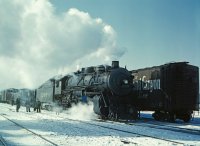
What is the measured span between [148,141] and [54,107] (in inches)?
790

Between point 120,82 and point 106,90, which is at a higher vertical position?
point 120,82

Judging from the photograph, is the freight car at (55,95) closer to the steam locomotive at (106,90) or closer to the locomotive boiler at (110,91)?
the steam locomotive at (106,90)

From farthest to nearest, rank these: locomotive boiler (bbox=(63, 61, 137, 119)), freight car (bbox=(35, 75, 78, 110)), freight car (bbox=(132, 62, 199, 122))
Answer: freight car (bbox=(35, 75, 78, 110))
locomotive boiler (bbox=(63, 61, 137, 119))
freight car (bbox=(132, 62, 199, 122))

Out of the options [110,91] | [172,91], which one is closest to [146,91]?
[172,91]

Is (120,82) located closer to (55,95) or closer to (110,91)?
(110,91)

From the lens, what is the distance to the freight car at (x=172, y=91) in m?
20.7

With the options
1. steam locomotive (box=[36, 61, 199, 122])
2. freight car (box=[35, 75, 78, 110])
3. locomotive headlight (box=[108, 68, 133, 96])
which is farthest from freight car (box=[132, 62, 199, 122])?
freight car (box=[35, 75, 78, 110])

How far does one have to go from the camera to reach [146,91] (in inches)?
871

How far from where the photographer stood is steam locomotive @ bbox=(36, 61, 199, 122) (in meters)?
20.8

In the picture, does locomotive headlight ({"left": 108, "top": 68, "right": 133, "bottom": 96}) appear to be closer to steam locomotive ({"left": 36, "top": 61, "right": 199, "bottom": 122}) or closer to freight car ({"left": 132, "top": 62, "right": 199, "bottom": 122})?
steam locomotive ({"left": 36, "top": 61, "right": 199, "bottom": 122})

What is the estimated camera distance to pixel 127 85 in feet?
71.7

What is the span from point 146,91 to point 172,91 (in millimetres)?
1980

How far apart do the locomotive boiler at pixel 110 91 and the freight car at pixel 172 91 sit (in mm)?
1351

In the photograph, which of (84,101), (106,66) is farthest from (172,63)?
(84,101)
